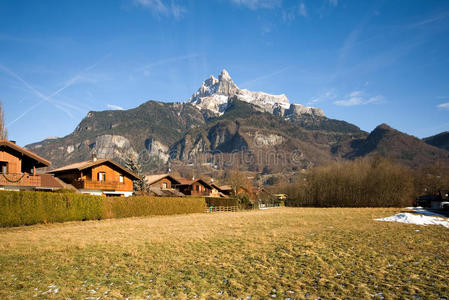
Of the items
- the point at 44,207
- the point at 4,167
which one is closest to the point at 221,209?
the point at 44,207

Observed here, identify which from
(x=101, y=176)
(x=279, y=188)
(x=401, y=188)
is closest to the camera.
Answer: (x=101, y=176)

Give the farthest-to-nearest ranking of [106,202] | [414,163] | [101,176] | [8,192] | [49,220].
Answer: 1. [414,163]
2. [101,176]
3. [106,202]
4. [49,220]
5. [8,192]

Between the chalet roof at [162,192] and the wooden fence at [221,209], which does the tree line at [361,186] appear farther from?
the chalet roof at [162,192]

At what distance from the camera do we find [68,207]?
2469 cm

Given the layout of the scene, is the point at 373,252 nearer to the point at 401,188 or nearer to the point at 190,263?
the point at 190,263

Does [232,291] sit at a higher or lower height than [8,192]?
lower

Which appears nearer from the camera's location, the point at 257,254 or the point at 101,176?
the point at 257,254

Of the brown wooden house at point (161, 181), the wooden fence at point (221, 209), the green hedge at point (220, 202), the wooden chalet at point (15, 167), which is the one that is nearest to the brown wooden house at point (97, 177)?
the wooden chalet at point (15, 167)

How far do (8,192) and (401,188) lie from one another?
206ft

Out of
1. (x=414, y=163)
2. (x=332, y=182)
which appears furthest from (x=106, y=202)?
(x=414, y=163)

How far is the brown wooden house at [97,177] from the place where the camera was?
38438 millimetres

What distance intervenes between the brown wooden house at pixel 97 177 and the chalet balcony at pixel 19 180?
638 cm

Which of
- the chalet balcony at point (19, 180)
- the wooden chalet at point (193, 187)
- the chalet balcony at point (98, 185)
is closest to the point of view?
the chalet balcony at point (19, 180)

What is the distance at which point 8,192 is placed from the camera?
65.6ft
